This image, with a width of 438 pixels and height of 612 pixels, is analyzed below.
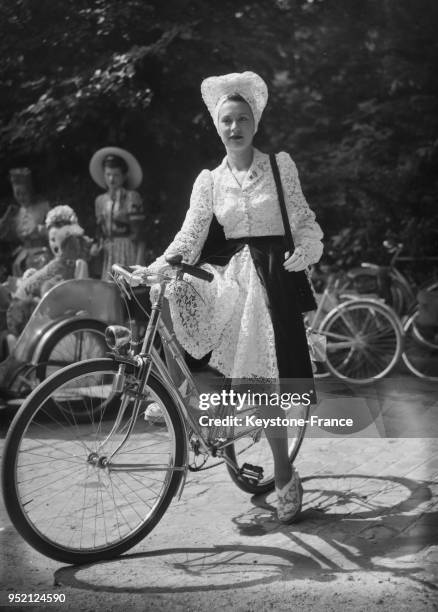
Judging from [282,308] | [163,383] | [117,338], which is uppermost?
[282,308]

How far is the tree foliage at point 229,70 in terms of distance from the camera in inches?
268

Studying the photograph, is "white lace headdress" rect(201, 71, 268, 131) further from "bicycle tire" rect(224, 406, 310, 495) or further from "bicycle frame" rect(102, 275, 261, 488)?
"bicycle tire" rect(224, 406, 310, 495)

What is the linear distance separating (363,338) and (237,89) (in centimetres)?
359

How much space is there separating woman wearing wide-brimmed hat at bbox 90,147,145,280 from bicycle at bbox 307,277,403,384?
169cm

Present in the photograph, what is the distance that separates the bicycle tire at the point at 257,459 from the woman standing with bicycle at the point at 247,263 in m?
0.27

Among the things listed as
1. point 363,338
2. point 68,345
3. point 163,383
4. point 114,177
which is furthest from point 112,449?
point 114,177

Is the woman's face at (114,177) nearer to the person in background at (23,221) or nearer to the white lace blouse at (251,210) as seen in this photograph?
the person in background at (23,221)

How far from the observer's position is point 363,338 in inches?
257

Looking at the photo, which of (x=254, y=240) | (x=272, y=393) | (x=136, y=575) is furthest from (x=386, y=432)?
(x=136, y=575)

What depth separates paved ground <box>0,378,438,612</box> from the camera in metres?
2.62

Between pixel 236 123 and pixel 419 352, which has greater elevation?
pixel 236 123

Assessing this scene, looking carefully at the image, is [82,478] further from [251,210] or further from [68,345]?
[68,345]

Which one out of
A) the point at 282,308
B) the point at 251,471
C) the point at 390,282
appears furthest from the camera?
the point at 390,282

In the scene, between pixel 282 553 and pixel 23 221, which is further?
pixel 23 221
